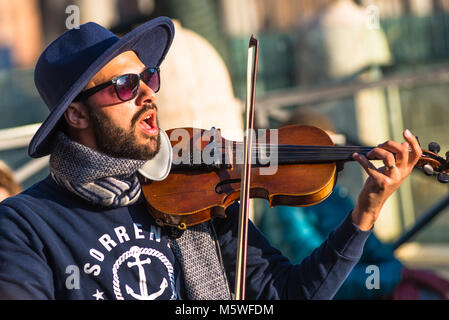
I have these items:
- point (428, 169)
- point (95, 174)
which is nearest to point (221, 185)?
point (95, 174)

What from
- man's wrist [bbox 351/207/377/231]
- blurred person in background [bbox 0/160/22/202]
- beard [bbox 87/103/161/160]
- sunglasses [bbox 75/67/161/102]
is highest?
sunglasses [bbox 75/67/161/102]

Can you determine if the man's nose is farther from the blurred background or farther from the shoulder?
the blurred background

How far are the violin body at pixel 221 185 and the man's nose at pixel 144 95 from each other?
0.74ft

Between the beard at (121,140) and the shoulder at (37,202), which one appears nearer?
the shoulder at (37,202)

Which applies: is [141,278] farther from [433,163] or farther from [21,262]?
[433,163]

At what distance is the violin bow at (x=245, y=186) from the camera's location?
198 centimetres

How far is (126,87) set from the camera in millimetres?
2156

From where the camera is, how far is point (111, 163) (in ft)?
6.91

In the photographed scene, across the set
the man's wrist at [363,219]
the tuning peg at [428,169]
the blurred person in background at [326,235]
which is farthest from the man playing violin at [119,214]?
the blurred person in background at [326,235]

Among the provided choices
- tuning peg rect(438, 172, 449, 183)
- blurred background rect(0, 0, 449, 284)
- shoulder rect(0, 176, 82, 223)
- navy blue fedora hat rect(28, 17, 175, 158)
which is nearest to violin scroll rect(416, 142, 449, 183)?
tuning peg rect(438, 172, 449, 183)

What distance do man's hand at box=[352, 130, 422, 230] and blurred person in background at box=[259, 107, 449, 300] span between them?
113cm

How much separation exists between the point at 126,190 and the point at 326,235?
1.75 m

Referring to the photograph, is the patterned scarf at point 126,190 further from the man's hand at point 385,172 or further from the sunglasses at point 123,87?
the man's hand at point 385,172

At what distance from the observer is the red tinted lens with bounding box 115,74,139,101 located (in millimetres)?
2150
